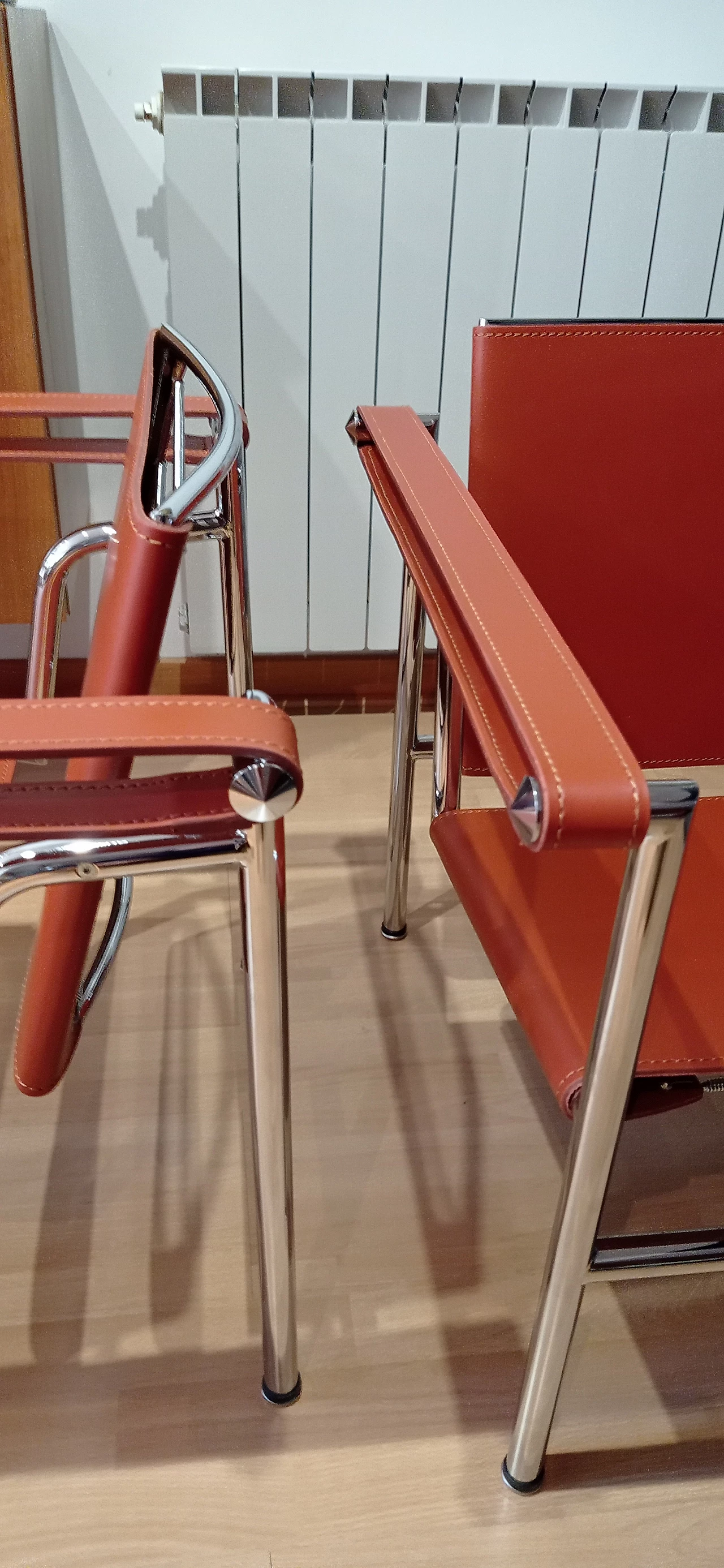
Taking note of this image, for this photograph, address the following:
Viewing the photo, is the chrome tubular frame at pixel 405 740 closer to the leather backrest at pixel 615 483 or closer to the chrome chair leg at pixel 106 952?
the leather backrest at pixel 615 483

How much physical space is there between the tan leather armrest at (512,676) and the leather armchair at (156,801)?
0.36ft

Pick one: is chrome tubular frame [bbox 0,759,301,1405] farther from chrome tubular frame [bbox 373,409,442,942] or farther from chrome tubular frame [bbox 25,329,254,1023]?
chrome tubular frame [bbox 373,409,442,942]

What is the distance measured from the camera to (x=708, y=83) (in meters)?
1.65

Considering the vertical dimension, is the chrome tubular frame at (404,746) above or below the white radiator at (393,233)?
below

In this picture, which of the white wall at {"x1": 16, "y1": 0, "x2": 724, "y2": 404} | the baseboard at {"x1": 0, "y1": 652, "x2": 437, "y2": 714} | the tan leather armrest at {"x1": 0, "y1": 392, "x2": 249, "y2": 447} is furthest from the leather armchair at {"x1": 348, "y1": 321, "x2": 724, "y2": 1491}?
the white wall at {"x1": 16, "y1": 0, "x2": 724, "y2": 404}

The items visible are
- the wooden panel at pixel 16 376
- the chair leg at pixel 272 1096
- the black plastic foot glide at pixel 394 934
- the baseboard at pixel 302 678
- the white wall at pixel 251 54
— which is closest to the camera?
the chair leg at pixel 272 1096

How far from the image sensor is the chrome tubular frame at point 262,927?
1.80ft

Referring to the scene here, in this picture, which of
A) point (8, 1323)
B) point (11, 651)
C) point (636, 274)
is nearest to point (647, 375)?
point (636, 274)

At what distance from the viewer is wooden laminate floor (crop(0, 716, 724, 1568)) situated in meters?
0.79

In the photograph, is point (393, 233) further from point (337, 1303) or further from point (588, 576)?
point (337, 1303)

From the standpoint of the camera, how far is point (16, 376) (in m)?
1.39

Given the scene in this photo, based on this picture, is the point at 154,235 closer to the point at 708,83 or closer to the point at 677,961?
the point at 708,83

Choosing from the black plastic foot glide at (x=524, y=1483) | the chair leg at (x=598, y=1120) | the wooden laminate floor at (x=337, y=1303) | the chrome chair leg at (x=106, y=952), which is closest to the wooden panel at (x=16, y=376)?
the wooden laminate floor at (x=337, y=1303)

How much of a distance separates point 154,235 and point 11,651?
0.74 m
